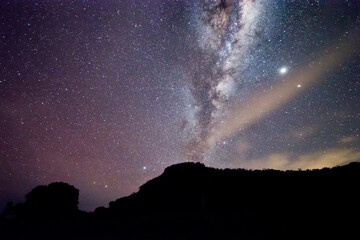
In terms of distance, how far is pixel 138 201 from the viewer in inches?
766

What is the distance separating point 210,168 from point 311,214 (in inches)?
355

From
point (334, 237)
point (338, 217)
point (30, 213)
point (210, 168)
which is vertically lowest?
point (334, 237)

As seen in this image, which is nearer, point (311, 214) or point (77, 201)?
point (311, 214)

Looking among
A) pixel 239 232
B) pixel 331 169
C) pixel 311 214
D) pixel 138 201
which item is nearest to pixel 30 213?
pixel 138 201

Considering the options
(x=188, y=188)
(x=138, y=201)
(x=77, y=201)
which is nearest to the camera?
(x=188, y=188)

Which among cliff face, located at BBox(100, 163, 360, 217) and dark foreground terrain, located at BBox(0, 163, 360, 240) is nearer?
dark foreground terrain, located at BBox(0, 163, 360, 240)

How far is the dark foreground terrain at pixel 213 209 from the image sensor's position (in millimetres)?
11359

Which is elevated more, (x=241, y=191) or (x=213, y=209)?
(x=241, y=191)

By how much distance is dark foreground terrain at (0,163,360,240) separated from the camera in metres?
11.4

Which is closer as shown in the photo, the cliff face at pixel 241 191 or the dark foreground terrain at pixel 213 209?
the dark foreground terrain at pixel 213 209

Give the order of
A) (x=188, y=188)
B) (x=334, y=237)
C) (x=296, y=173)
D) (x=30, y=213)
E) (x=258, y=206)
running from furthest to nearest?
(x=30, y=213), (x=188, y=188), (x=296, y=173), (x=258, y=206), (x=334, y=237)

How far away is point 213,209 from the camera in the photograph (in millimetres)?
15867

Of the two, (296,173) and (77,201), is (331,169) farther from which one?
(77,201)

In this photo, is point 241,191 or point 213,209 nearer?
point 213,209
